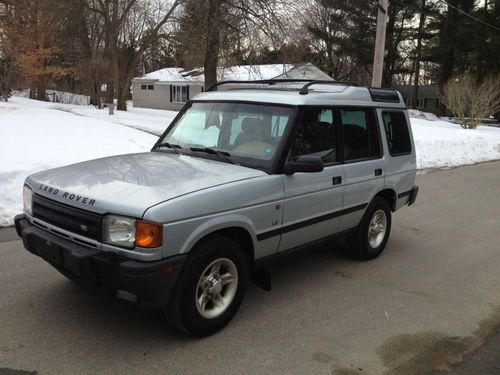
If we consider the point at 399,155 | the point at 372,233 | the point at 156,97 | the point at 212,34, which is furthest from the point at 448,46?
the point at 372,233

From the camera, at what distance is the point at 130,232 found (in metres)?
3.19

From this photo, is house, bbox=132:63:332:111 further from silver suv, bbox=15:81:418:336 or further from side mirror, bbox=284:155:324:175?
side mirror, bbox=284:155:324:175

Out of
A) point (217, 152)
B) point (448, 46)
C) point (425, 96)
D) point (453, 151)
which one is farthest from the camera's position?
point (425, 96)

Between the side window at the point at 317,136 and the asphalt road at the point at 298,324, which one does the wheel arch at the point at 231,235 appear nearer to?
the asphalt road at the point at 298,324

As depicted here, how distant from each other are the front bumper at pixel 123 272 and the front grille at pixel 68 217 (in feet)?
0.38

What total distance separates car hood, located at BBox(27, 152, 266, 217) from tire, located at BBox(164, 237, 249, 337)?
0.48 metres

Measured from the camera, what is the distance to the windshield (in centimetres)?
423

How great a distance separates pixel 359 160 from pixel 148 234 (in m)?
2.71

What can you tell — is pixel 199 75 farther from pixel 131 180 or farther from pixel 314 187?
pixel 131 180

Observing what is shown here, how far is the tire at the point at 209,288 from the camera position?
3424 millimetres

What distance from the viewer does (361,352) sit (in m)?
3.58

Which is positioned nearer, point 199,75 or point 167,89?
point 199,75

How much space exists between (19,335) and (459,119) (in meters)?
30.1

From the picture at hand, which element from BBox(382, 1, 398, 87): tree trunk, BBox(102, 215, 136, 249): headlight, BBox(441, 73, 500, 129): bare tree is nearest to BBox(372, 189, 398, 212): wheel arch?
BBox(102, 215, 136, 249): headlight
